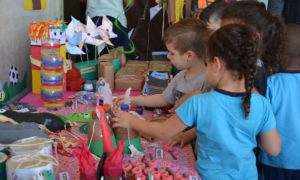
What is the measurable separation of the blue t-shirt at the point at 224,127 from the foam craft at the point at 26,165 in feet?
1.43

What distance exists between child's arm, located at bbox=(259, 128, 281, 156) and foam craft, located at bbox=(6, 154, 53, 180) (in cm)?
68

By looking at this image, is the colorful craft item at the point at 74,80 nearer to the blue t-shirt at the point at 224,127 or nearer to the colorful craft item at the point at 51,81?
the colorful craft item at the point at 51,81

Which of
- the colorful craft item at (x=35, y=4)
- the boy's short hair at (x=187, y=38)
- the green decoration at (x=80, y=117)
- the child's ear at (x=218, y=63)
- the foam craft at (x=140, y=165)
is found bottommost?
the foam craft at (x=140, y=165)

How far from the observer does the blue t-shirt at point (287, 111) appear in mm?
1324

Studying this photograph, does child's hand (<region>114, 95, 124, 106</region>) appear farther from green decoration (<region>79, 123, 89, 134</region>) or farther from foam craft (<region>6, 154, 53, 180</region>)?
foam craft (<region>6, 154, 53, 180</region>)

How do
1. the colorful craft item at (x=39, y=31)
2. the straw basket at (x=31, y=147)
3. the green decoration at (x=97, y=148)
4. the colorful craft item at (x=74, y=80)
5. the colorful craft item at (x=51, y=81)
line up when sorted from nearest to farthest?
the straw basket at (x=31, y=147) → the green decoration at (x=97, y=148) → the colorful craft item at (x=51, y=81) → the colorful craft item at (x=39, y=31) → the colorful craft item at (x=74, y=80)

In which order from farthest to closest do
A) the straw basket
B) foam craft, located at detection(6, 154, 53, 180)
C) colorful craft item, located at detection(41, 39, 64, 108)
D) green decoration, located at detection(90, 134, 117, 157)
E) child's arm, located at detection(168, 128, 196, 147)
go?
colorful craft item, located at detection(41, 39, 64, 108) < child's arm, located at detection(168, 128, 196, 147) < green decoration, located at detection(90, 134, 117, 157) < the straw basket < foam craft, located at detection(6, 154, 53, 180)

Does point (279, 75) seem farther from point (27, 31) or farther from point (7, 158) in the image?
point (27, 31)

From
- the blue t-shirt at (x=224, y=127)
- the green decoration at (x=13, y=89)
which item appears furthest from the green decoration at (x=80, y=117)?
the blue t-shirt at (x=224, y=127)

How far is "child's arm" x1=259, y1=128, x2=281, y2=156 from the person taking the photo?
3.73ft

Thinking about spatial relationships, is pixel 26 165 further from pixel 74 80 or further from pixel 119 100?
pixel 74 80

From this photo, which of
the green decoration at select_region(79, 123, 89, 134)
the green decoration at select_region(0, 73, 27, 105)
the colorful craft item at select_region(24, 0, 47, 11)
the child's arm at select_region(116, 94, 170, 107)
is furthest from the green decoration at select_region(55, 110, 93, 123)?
the colorful craft item at select_region(24, 0, 47, 11)

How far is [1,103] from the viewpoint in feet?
5.21

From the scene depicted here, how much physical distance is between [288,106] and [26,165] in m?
0.96
